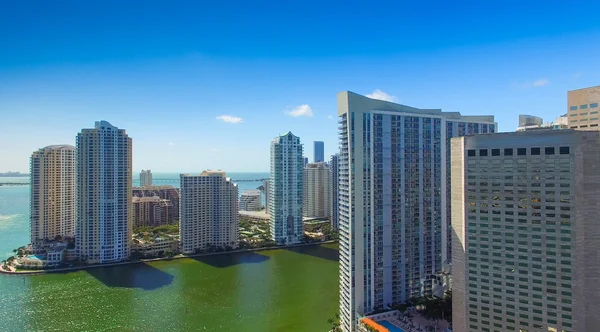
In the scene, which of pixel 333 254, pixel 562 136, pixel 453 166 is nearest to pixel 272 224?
pixel 333 254

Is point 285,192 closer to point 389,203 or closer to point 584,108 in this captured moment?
point 389,203

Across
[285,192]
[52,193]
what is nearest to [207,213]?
[285,192]

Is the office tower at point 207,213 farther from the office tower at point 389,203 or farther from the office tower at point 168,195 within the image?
the office tower at point 389,203

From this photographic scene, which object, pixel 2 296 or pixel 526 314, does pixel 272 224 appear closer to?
pixel 2 296

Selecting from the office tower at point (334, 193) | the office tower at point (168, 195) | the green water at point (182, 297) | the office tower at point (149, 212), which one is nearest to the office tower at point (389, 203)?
the green water at point (182, 297)

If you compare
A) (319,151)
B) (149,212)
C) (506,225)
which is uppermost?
(319,151)

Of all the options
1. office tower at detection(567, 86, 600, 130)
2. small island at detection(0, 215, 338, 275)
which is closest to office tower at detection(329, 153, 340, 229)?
small island at detection(0, 215, 338, 275)

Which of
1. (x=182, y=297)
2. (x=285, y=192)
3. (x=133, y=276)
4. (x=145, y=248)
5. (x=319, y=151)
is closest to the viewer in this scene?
(x=182, y=297)
